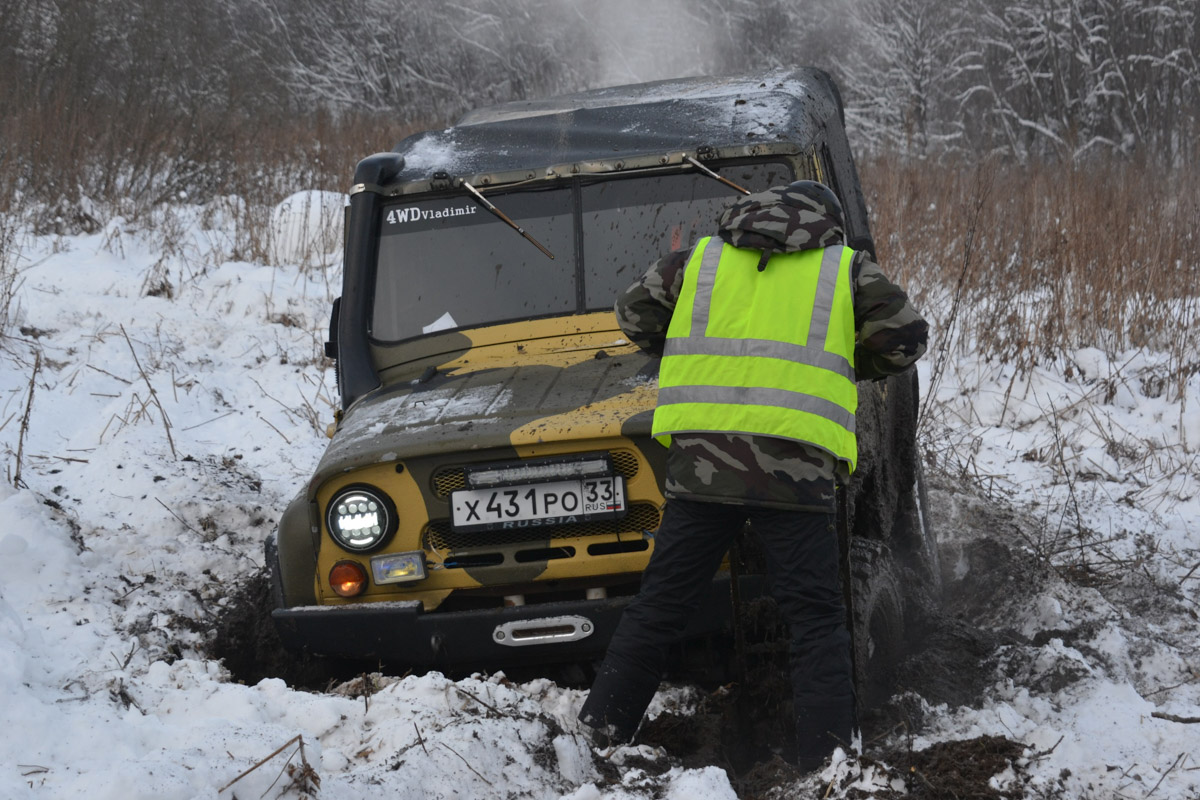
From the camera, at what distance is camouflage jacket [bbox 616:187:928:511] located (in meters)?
3.12

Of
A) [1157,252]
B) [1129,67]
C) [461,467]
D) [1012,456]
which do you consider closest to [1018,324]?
[1157,252]

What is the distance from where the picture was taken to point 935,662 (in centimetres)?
401

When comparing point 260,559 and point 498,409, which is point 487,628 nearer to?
Answer: point 498,409

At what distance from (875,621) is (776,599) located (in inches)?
23.2

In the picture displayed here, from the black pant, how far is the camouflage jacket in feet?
0.27

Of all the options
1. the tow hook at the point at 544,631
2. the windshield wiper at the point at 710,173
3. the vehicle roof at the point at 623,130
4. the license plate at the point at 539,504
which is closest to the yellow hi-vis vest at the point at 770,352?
the license plate at the point at 539,504

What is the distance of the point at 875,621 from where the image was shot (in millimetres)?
3707

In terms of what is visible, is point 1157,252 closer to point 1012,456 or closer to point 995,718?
point 1012,456

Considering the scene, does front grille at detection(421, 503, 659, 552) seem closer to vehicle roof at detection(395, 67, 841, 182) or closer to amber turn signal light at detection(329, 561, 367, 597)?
amber turn signal light at detection(329, 561, 367, 597)

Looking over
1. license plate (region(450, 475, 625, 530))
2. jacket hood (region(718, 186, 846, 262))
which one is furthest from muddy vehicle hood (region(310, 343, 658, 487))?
jacket hood (region(718, 186, 846, 262))

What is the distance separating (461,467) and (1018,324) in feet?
18.9

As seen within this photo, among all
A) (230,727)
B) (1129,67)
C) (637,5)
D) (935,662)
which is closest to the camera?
(230,727)

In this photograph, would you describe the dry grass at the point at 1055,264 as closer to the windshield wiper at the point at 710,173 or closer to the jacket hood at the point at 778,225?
the windshield wiper at the point at 710,173

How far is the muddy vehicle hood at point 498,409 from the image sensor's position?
346 centimetres
